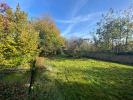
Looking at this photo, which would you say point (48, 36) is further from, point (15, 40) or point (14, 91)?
point (14, 91)

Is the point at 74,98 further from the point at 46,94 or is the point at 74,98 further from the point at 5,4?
the point at 5,4

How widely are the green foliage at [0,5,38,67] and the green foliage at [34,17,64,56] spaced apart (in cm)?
1699

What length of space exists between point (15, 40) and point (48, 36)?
70.3 feet

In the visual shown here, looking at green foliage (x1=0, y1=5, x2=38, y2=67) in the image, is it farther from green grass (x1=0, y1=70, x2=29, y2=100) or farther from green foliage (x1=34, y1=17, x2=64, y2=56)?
green foliage (x1=34, y1=17, x2=64, y2=56)

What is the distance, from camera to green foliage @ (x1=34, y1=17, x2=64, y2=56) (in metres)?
37.5

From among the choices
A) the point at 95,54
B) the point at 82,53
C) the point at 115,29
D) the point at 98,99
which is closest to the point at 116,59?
the point at 95,54

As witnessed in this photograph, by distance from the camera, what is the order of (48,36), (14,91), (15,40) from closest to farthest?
1. (14,91)
2. (15,40)
3. (48,36)

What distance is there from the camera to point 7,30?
15.4m

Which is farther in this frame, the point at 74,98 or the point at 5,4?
the point at 5,4

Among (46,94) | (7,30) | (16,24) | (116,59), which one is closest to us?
(46,94)

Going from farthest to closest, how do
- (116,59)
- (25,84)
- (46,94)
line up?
(116,59)
(25,84)
(46,94)

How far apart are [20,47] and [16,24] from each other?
3110mm

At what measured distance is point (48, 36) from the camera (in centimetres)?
3803

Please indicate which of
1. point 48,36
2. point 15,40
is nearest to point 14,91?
point 15,40
